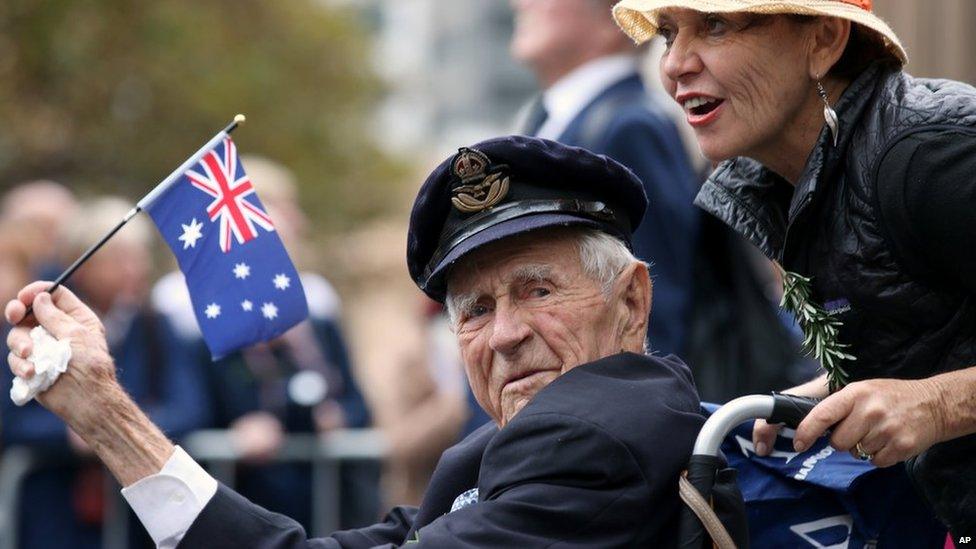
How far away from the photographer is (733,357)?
20.0ft

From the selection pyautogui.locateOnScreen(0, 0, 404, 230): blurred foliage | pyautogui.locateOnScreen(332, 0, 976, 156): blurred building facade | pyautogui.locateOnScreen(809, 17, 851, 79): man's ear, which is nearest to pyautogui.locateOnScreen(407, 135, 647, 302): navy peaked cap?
pyautogui.locateOnScreen(809, 17, 851, 79): man's ear

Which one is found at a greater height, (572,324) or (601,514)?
(572,324)

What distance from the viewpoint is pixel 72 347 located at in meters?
3.73

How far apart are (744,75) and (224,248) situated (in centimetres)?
136

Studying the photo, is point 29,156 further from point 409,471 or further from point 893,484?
point 893,484

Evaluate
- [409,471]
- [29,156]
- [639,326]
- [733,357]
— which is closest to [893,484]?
[639,326]

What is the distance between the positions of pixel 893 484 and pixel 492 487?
864 mm

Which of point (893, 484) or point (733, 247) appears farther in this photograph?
point (733, 247)

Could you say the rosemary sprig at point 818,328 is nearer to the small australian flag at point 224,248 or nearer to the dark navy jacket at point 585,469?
the dark navy jacket at point 585,469

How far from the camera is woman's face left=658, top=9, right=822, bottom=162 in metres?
3.66

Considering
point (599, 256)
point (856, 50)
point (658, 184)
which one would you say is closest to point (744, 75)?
point (856, 50)

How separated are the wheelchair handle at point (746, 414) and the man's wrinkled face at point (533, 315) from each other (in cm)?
46

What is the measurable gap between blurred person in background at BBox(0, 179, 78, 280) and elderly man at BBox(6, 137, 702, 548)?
170 inches

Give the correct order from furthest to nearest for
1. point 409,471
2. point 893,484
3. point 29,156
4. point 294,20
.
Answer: point 294,20
point 29,156
point 409,471
point 893,484
